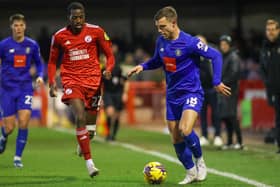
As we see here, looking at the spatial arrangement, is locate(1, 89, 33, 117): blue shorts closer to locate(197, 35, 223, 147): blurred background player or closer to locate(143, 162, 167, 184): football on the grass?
locate(143, 162, 167, 184): football on the grass

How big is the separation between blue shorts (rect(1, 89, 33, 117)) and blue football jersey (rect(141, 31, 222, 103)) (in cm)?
349

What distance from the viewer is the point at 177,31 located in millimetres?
12734

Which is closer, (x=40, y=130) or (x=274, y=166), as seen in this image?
(x=274, y=166)

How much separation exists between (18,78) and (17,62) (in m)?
0.26

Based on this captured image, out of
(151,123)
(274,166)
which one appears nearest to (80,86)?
(274,166)

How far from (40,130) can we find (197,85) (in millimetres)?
14411

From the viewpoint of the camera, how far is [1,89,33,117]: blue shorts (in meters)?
15.6

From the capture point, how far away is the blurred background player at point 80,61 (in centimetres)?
1327

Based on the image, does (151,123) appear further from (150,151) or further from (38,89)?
(150,151)

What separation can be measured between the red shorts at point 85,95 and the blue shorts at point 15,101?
211cm

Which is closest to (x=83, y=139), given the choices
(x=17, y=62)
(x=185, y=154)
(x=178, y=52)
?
(x=185, y=154)

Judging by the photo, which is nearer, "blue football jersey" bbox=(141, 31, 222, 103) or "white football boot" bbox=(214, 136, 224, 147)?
"blue football jersey" bbox=(141, 31, 222, 103)

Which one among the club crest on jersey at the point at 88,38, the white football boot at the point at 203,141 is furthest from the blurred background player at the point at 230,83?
the club crest on jersey at the point at 88,38

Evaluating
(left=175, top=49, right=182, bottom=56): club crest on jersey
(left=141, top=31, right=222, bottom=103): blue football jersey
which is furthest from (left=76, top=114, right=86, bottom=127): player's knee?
(left=175, top=49, right=182, bottom=56): club crest on jersey
